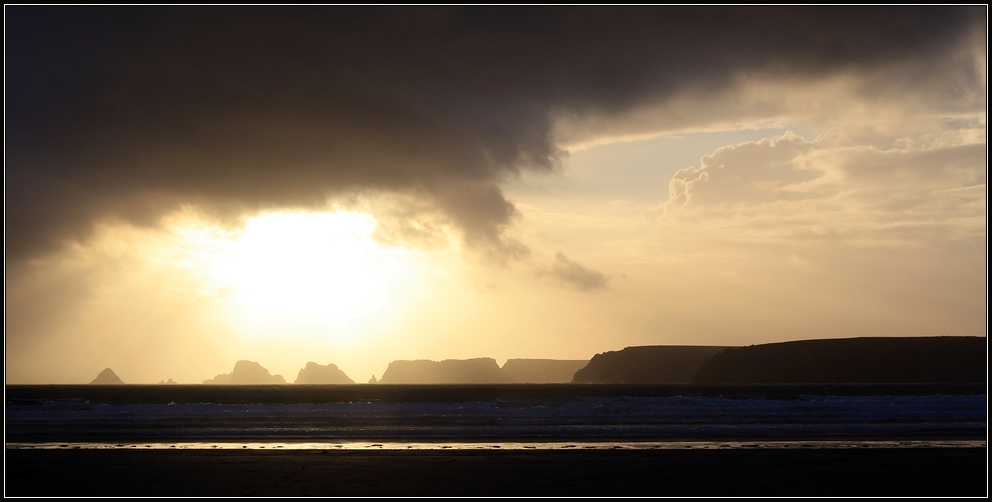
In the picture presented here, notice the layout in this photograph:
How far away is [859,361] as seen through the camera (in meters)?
93.3

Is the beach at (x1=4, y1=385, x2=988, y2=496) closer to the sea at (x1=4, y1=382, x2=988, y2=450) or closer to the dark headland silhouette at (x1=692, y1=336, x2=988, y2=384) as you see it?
the sea at (x1=4, y1=382, x2=988, y2=450)

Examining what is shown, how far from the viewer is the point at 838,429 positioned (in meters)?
25.3

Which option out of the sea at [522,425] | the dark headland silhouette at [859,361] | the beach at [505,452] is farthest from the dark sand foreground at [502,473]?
the dark headland silhouette at [859,361]

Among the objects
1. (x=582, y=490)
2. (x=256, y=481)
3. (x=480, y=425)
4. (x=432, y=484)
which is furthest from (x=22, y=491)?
(x=480, y=425)

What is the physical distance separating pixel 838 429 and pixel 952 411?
1071 centimetres

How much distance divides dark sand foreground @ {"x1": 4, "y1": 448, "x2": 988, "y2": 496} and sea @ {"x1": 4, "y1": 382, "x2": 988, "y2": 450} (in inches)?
75.6

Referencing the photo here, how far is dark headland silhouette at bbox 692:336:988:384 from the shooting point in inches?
3359

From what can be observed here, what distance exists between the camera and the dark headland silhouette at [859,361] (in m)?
85.3

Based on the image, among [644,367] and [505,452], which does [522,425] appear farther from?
[644,367]

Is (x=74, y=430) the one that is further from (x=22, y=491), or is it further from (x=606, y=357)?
(x=606, y=357)

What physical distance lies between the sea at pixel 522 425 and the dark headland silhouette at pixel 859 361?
55439mm

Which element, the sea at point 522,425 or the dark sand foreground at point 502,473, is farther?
the sea at point 522,425

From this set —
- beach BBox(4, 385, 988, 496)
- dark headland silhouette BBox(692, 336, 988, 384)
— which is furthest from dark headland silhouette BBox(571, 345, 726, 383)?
beach BBox(4, 385, 988, 496)

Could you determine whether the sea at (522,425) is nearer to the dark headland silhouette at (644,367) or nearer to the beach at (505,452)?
the beach at (505,452)
